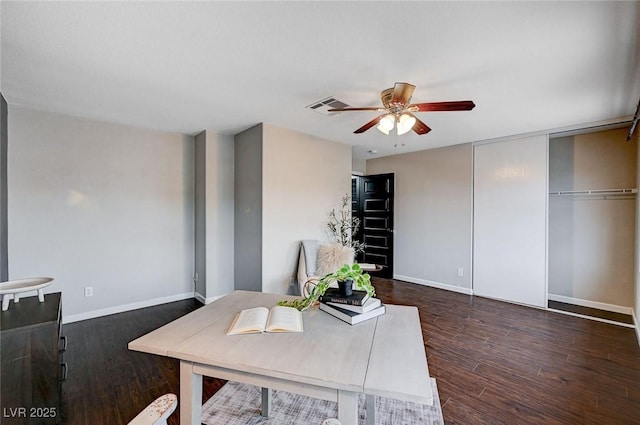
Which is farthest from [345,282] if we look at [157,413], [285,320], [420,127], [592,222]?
[592,222]

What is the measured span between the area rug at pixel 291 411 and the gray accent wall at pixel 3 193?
2.52m

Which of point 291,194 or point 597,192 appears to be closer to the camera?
point 597,192

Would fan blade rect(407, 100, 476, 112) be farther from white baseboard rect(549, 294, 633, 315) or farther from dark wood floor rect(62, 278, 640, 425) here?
white baseboard rect(549, 294, 633, 315)

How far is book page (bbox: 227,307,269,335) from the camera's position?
1.37m

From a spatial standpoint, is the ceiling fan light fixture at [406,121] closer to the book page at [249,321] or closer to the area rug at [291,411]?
the book page at [249,321]

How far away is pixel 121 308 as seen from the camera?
3.79 meters

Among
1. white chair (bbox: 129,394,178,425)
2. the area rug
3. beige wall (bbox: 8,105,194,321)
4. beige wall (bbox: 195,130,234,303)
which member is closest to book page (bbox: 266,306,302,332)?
white chair (bbox: 129,394,178,425)

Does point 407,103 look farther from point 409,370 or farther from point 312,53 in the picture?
point 409,370

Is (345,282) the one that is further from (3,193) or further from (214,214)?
(3,193)

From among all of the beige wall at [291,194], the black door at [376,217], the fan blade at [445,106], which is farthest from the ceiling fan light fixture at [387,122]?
the black door at [376,217]

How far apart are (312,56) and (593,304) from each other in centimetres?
494

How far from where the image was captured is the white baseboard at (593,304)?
374cm

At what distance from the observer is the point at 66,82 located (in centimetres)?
253

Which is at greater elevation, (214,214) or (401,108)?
(401,108)
